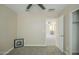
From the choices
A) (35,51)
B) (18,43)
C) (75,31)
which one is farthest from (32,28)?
(75,31)

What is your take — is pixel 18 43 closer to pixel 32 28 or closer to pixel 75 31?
pixel 32 28

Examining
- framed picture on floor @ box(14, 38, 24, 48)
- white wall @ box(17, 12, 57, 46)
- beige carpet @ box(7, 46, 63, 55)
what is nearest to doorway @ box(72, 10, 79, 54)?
beige carpet @ box(7, 46, 63, 55)

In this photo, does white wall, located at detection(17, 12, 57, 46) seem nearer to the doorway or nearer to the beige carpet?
the beige carpet

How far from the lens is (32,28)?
7129 millimetres

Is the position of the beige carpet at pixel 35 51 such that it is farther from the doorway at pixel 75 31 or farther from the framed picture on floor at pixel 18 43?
the doorway at pixel 75 31

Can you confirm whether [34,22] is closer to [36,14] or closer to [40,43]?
[36,14]

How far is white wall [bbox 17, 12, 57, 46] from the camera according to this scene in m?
7.06

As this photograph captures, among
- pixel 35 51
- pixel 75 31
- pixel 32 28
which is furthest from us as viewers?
pixel 32 28

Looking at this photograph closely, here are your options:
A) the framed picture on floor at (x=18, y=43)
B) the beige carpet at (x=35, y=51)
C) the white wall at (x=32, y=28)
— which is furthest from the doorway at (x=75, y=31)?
the framed picture on floor at (x=18, y=43)

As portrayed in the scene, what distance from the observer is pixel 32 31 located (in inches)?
280

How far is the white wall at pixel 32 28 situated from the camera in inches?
278

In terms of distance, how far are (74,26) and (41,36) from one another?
8.88 feet

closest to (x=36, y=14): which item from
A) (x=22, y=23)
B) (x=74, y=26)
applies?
(x=22, y=23)
